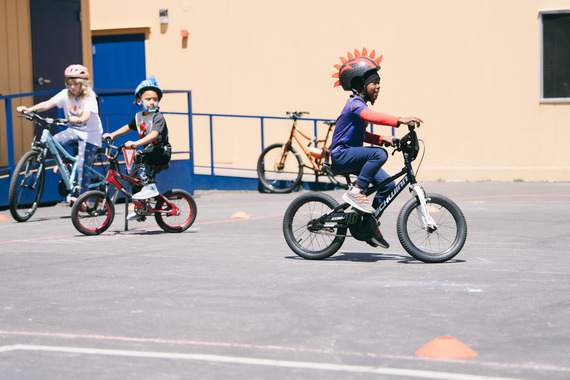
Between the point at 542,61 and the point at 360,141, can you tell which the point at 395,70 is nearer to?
the point at 542,61

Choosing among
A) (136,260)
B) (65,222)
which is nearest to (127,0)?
(65,222)

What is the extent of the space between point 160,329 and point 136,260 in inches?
112

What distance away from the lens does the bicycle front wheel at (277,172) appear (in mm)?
16469

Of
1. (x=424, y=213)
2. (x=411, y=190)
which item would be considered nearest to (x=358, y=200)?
(x=411, y=190)

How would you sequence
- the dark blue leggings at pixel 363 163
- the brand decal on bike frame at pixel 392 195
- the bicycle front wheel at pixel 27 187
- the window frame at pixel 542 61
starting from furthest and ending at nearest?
the window frame at pixel 542 61 → the bicycle front wheel at pixel 27 187 → the brand decal on bike frame at pixel 392 195 → the dark blue leggings at pixel 363 163

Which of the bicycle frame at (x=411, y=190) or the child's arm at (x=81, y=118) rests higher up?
the child's arm at (x=81, y=118)

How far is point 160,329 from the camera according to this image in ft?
19.1

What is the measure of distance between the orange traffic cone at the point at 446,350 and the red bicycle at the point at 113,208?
5701 mm

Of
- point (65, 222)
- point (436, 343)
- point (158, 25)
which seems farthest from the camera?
point (158, 25)

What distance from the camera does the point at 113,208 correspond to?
418 inches

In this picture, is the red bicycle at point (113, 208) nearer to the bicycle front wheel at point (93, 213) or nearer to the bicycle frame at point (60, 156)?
the bicycle front wheel at point (93, 213)

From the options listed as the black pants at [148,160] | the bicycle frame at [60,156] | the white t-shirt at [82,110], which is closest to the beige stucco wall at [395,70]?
the white t-shirt at [82,110]

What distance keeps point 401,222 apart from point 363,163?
0.58 meters

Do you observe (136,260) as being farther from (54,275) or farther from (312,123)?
(312,123)
